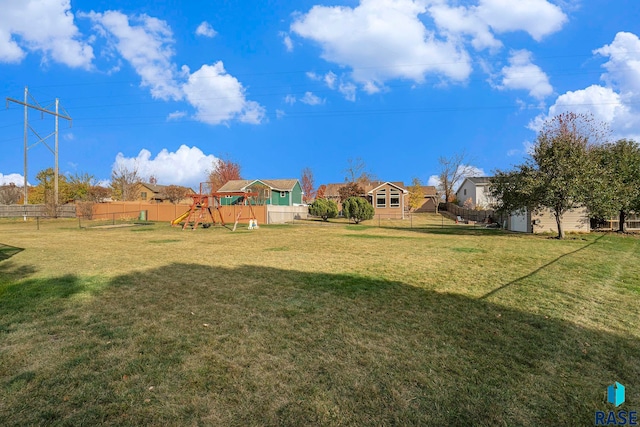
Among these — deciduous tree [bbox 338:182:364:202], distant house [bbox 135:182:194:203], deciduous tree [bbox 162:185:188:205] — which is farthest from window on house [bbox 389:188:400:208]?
deciduous tree [bbox 162:185:188:205]

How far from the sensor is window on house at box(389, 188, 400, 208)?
37656 millimetres

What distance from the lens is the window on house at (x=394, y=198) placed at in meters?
37.7

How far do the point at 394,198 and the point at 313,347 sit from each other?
117ft

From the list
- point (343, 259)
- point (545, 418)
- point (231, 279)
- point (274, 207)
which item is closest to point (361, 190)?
point (274, 207)

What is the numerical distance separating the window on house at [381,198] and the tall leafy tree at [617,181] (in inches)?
866

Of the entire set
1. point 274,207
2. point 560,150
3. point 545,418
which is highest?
point 560,150

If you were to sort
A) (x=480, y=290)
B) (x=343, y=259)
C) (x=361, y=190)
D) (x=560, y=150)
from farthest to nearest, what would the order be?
(x=361, y=190)
(x=560, y=150)
(x=343, y=259)
(x=480, y=290)

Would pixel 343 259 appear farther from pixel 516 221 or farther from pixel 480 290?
pixel 516 221

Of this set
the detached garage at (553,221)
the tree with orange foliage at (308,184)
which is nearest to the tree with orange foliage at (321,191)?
the tree with orange foliage at (308,184)

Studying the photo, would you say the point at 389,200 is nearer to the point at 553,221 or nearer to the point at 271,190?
the point at 271,190

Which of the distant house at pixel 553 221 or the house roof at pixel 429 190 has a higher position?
the house roof at pixel 429 190

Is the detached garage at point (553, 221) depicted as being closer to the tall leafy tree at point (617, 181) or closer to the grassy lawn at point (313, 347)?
the tall leafy tree at point (617, 181)

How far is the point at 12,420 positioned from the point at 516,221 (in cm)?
2253

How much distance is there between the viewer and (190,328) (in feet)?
12.3
